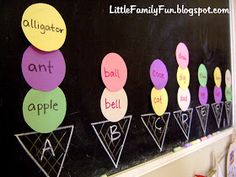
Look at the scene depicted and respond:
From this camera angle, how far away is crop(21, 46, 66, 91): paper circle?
0.65m

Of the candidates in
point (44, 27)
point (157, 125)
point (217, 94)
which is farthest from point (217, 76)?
point (44, 27)

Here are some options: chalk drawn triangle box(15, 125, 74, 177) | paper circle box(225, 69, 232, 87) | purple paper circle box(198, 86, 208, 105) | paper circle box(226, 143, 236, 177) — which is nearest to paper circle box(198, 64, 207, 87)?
purple paper circle box(198, 86, 208, 105)

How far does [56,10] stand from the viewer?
0.71 m

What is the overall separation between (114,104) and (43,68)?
10.6 inches

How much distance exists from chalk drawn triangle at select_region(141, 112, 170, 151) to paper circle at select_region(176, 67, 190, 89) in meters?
0.16

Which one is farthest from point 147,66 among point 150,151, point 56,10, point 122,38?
point 56,10

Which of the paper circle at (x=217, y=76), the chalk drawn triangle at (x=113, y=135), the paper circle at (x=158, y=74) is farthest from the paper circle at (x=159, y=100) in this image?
the paper circle at (x=217, y=76)

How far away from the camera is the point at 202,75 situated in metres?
1.35

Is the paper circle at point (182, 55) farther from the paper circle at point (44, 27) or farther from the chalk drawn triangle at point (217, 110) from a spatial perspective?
the paper circle at point (44, 27)

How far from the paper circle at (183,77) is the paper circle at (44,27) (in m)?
0.59

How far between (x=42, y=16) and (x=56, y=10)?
1.9 inches

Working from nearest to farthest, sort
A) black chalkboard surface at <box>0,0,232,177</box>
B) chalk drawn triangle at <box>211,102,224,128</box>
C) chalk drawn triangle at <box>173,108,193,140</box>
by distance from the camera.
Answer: black chalkboard surface at <box>0,0,232,177</box> → chalk drawn triangle at <box>173,108,193,140</box> → chalk drawn triangle at <box>211,102,224,128</box>

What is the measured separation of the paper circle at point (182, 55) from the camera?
1.17 metres

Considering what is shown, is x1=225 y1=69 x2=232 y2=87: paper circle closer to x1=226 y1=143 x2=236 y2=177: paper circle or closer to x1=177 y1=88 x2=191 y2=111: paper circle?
x1=226 y1=143 x2=236 y2=177: paper circle
